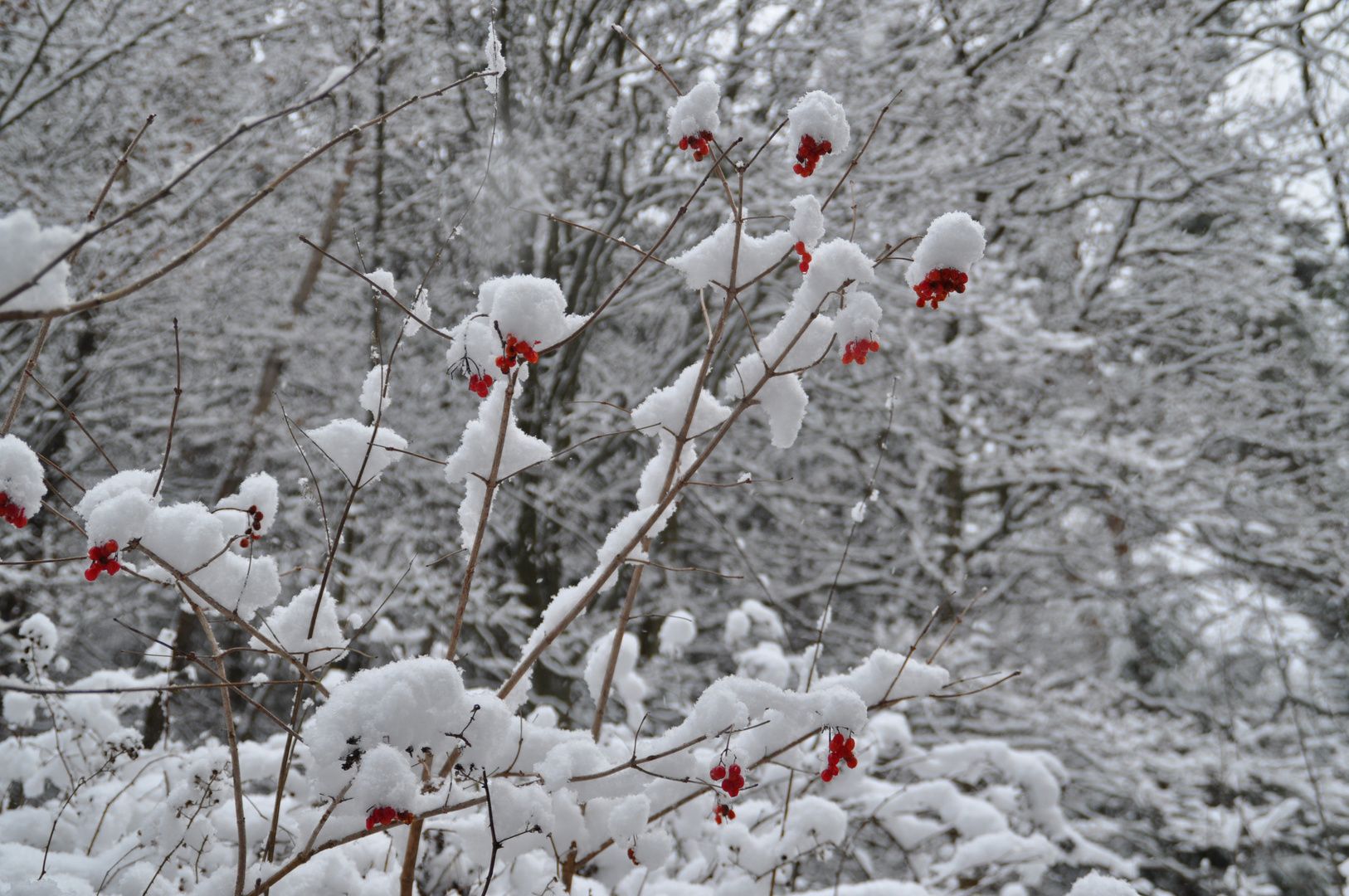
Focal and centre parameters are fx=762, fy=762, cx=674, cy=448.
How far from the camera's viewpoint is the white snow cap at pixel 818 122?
132cm

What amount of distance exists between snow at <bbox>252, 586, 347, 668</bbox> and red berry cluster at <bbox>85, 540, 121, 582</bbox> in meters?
0.31

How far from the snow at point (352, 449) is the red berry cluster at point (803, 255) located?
0.81 meters

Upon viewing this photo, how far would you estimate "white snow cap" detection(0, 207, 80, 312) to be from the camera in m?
0.79

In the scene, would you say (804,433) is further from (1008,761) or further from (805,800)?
(805,800)

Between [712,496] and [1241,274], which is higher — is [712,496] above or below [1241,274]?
below

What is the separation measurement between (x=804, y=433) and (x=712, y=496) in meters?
0.98

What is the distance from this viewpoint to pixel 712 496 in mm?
6223

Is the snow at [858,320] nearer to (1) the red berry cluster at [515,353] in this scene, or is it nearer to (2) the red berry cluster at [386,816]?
(1) the red berry cluster at [515,353]

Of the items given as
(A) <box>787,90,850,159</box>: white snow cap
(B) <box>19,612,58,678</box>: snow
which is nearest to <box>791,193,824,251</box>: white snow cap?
(A) <box>787,90,850,159</box>: white snow cap

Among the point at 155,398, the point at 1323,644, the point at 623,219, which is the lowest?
the point at 1323,644

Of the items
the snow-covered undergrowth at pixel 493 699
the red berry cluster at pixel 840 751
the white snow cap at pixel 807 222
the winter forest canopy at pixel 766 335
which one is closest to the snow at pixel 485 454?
the snow-covered undergrowth at pixel 493 699

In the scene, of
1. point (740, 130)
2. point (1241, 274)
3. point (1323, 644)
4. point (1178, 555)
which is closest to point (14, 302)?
point (740, 130)

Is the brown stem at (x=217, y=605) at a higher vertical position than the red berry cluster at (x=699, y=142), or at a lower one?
lower

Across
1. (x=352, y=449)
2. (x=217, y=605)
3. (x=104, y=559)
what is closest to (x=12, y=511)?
(x=104, y=559)
